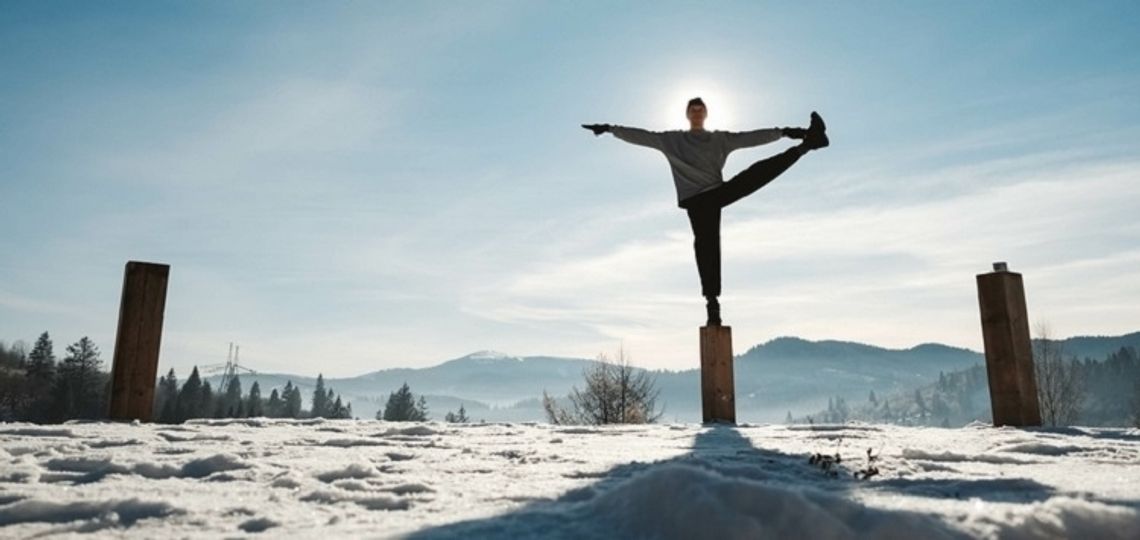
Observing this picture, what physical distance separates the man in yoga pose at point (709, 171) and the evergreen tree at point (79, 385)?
3665 inches

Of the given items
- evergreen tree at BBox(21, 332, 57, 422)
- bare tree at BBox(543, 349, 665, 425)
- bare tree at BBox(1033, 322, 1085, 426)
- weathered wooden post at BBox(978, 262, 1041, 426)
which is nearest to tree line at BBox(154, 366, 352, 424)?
evergreen tree at BBox(21, 332, 57, 422)

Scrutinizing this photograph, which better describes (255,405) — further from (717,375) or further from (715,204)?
(717,375)

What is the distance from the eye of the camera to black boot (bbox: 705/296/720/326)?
5992mm

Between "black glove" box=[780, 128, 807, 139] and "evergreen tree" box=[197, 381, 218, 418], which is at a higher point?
"black glove" box=[780, 128, 807, 139]

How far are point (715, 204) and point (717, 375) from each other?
1.73m

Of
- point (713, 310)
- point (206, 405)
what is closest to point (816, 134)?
point (713, 310)

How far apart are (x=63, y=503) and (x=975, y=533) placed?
2213 mm

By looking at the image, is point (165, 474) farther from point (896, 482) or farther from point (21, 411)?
point (21, 411)

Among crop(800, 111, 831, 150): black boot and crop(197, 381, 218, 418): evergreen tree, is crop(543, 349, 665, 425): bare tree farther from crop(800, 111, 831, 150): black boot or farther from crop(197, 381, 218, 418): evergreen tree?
crop(197, 381, 218, 418): evergreen tree

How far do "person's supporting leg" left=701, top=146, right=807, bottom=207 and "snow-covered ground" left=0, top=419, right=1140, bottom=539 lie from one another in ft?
10.6

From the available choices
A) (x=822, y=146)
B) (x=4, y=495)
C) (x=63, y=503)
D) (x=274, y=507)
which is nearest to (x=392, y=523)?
(x=274, y=507)

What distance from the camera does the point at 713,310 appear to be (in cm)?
606

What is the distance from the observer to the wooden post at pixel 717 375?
5.61 metres

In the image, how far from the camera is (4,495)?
1.83 metres
